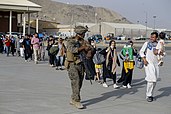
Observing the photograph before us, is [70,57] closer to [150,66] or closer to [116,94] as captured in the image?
[150,66]

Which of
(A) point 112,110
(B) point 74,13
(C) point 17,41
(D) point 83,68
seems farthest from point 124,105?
(B) point 74,13

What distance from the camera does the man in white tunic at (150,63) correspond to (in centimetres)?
977

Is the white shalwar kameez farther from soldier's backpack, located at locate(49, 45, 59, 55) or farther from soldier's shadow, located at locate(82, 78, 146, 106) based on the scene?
soldier's backpack, located at locate(49, 45, 59, 55)

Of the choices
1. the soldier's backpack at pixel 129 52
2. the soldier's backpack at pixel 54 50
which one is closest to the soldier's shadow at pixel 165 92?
the soldier's backpack at pixel 129 52

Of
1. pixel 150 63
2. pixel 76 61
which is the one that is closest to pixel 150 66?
pixel 150 63

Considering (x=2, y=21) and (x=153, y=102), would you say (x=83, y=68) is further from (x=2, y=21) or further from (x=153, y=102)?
(x=2, y=21)

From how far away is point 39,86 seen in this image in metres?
12.0

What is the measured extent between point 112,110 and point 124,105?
74 cm

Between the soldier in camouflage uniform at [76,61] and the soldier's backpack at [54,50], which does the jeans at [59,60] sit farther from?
the soldier in camouflage uniform at [76,61]

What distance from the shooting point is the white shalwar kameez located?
9.75 metres

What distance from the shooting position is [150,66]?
982cm

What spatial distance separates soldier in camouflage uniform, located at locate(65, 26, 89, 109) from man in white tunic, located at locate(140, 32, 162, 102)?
80.0 inches

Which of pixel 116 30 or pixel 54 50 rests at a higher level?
pixel 116 30

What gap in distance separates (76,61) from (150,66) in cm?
224
